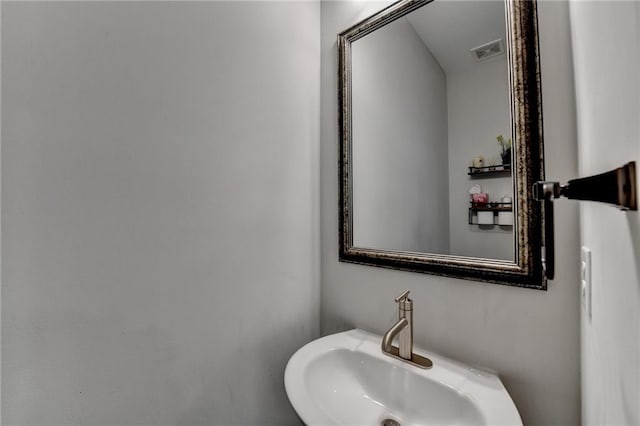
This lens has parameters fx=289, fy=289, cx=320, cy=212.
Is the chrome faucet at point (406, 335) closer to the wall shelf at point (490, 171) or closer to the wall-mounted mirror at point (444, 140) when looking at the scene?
the wall-mounted mirror at point (444, 140)

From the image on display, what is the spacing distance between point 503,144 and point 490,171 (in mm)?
82

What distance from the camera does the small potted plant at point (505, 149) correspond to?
82cm

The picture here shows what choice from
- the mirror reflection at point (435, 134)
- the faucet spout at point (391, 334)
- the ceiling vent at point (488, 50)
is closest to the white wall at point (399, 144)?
the mirror reflection at point (435, 134)

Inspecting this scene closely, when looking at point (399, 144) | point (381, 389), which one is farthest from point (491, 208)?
point (381, 389)

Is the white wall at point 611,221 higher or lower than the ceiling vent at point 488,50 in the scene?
lower

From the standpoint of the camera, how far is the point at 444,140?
967 mm

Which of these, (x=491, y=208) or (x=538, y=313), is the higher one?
(x=491, y=208)

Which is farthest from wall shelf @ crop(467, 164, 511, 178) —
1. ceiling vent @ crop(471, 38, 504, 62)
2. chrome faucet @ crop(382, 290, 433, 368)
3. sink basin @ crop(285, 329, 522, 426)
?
sink basin @ crop(285, 329, 522, 426)

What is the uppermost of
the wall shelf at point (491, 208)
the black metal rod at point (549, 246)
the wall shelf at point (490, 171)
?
the wall shelf at point (490, 171)

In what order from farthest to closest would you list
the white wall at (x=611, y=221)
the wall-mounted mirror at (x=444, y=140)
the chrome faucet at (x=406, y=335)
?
the chrome faucet at (x=406, y=335)
the wall-mounted mirror at (x=444, y=140)
the white wall at (x=611, y=221)

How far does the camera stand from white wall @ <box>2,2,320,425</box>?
663 millimetres

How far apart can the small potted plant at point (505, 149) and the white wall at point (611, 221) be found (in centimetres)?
20

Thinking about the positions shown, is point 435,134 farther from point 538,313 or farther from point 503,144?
point 538,313

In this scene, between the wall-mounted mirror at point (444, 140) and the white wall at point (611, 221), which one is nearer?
the white wall at point (611, 221)
